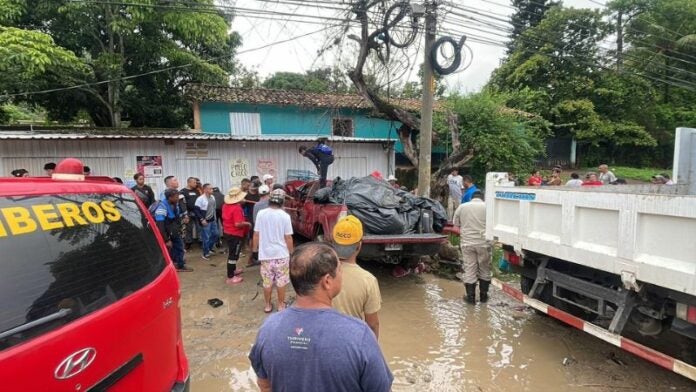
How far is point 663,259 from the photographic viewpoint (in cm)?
294

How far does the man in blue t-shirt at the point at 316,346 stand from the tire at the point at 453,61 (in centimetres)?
863

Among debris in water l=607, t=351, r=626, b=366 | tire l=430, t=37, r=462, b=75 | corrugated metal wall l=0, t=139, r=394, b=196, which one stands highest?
tire l=430, t=37, r=462, b=75

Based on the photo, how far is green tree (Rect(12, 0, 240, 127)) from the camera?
482 inches

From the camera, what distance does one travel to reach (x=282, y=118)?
16.8 metres

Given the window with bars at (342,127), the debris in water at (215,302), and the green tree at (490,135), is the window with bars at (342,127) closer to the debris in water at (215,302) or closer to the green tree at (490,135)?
the green tree at (490,135)

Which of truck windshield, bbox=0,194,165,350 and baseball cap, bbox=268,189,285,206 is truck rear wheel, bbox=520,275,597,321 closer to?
baseball cap, bbox=268,189,285,206

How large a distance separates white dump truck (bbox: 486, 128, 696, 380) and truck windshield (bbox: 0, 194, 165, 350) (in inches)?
133

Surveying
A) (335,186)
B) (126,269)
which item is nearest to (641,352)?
(126,269)

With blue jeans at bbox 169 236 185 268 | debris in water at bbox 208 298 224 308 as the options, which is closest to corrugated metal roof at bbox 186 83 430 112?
blue jeans at bbox 169 236 185 268

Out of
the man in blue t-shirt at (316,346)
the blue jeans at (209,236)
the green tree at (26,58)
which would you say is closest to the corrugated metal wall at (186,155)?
the green tree at (26,58)

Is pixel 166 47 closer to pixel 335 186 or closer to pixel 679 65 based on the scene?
pixel 335 186

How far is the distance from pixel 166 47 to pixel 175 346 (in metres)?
14.0

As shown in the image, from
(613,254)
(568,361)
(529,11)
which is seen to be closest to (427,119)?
(568,361)

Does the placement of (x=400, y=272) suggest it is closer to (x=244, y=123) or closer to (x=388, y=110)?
(x=388, y=110)
